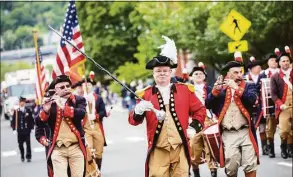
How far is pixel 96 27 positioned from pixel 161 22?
21628 millimetres

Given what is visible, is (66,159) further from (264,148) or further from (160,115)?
(264,148)

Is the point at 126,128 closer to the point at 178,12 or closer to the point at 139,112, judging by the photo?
the point at 178,12

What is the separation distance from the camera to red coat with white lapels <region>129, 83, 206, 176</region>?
8.59m

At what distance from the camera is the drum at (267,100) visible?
628 inches

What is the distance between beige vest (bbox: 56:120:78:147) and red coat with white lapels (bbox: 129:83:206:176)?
172 centimetres

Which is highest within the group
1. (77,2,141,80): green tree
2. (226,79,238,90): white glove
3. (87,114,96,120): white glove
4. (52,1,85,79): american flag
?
(77,2,141,80): green tree

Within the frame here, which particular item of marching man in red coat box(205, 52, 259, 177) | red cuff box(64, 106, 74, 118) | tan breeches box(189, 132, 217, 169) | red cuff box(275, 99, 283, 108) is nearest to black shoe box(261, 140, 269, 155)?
red cuff box(275, 99, 283, 108)

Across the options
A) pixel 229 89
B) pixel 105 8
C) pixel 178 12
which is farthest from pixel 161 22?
pixel 229 89

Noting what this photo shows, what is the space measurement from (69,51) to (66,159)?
4.30 m

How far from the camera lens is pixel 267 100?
1617 cm

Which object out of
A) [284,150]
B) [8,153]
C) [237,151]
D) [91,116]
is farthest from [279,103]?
[8,153]

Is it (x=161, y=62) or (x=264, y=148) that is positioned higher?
(x=161, y=62)

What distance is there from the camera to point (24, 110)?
2078 cm

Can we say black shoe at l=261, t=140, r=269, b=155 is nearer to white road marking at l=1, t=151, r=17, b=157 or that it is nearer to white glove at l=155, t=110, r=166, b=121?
white glove at l=155, t=110, r=166, b=121
